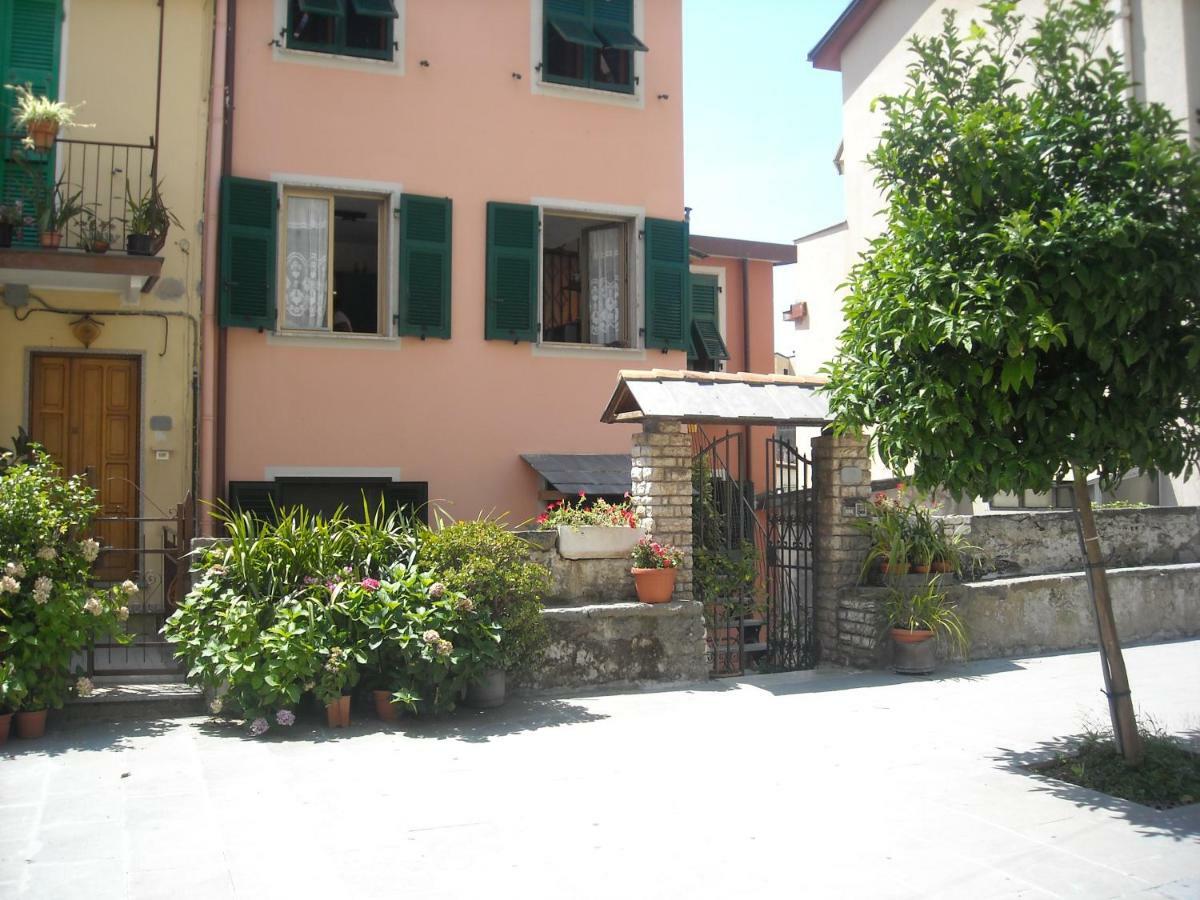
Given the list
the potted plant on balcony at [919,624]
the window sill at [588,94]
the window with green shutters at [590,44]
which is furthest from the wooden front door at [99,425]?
the potted plant on balcony at [919,624]

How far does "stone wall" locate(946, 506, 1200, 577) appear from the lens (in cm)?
971

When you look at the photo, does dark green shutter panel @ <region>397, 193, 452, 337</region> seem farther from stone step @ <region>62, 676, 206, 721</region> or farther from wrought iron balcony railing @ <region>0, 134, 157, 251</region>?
stone step @ <region>62, 676, 206, 721</region>

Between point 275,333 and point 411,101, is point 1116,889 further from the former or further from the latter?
point 411,101

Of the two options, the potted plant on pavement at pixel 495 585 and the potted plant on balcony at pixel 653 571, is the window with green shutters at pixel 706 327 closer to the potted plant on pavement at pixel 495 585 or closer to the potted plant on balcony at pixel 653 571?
the potted plant on balcony at pixel 653 571

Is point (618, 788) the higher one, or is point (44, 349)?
point (44, 349)

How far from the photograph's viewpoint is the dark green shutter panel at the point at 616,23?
39.5 feet

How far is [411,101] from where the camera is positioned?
11414 mm

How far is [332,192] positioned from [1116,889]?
31.7ft

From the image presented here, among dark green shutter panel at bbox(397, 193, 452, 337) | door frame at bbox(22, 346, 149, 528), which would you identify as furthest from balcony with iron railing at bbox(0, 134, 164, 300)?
dark green shutter panel at bbox(397, 193, 452, 337)

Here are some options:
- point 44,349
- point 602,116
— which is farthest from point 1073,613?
point 44,349

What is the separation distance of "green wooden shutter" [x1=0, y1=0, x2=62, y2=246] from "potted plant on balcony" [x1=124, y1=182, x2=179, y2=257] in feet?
3.79

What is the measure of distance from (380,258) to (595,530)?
16.3 ft

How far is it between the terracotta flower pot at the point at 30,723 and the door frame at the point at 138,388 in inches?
151

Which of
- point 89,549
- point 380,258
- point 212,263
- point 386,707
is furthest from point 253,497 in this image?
point 386,707
